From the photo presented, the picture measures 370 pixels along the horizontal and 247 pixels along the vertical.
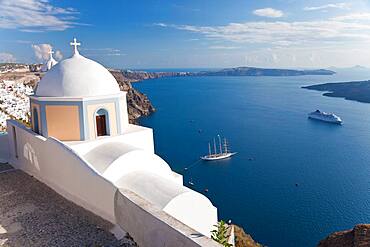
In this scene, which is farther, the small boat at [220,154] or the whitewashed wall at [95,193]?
the small boat at [220,154]

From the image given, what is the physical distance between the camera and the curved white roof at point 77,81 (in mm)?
6383

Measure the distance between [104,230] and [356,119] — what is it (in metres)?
46.2

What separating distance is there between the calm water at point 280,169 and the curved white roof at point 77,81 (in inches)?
516

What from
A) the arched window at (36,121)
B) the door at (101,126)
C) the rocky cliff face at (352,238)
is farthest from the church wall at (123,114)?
the rocky cliff face at (352,238)

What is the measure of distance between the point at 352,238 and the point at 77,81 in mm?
7147

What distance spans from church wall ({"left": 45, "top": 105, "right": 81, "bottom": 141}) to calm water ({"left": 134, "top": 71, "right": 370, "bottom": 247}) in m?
13.1

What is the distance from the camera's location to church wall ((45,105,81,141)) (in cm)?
625

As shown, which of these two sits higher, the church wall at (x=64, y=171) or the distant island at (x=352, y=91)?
the church wall at (x=64, y=171)

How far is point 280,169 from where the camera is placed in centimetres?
2555

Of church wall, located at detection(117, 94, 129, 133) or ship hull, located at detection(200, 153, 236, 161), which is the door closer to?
church wall, located at detection(117, 94, 129, 133)

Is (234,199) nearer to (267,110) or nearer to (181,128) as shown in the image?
(181,128)

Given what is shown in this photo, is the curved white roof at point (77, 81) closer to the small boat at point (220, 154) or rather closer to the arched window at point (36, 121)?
the arched window at point (36, 121)

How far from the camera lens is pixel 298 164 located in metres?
26.7

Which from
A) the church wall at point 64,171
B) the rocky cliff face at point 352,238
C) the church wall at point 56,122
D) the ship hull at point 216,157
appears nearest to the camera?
the church wall at point 64,171
